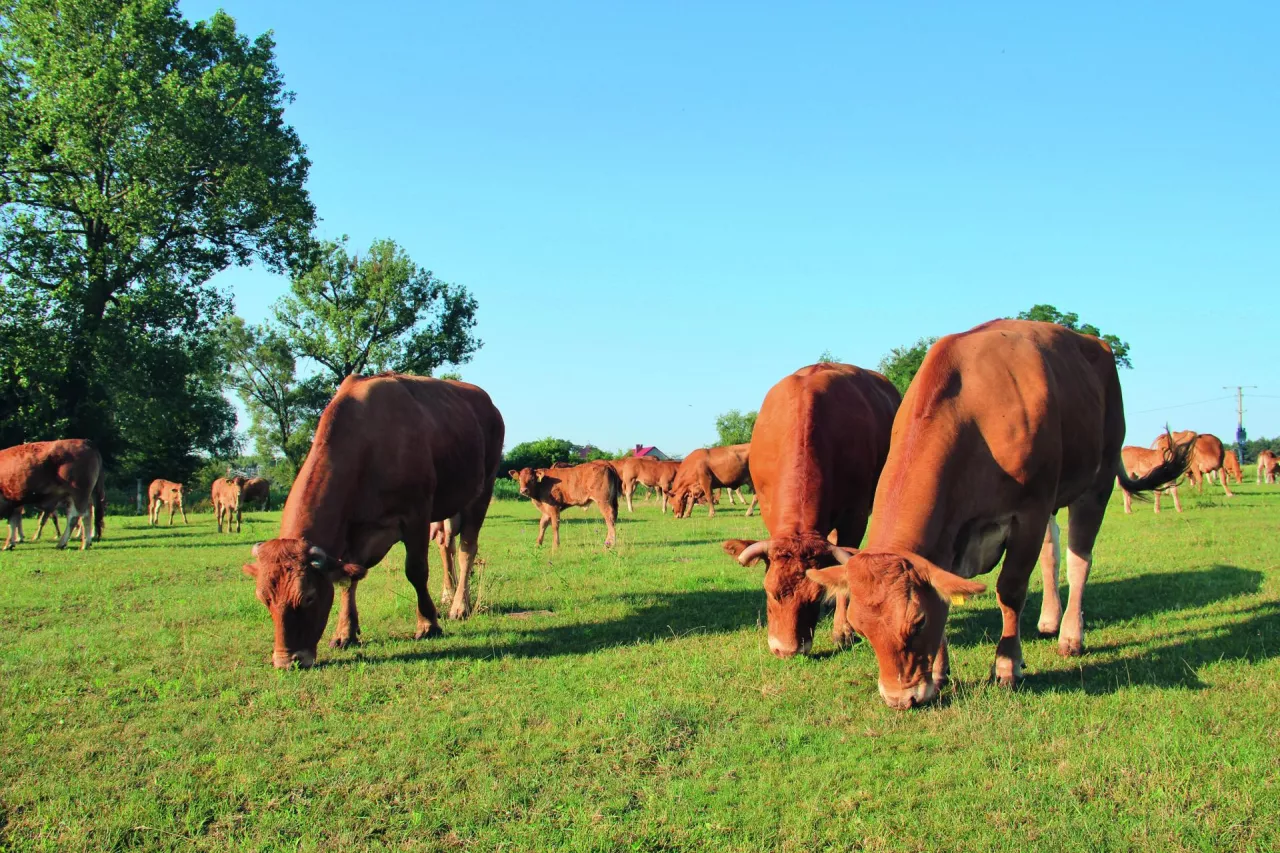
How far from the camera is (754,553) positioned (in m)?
7.16

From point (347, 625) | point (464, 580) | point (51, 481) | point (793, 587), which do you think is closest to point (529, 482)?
point (51, 481)

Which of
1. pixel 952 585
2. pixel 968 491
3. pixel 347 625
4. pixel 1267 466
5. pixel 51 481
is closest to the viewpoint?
pixel 952 585

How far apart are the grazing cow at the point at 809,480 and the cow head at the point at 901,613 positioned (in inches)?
→ 43.7

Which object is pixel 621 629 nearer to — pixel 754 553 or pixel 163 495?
pixel 754 553

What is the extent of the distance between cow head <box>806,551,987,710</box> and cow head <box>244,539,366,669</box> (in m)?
4.25

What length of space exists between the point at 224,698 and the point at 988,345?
6.58 metres

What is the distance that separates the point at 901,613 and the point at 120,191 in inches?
1260

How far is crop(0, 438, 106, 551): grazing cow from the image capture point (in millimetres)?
19500

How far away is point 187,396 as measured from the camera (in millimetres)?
32062

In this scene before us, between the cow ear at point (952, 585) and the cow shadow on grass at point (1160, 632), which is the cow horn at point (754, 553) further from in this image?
the cow shadow on grass at point (1160, 632)

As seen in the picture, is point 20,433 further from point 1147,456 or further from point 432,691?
point 1147,456

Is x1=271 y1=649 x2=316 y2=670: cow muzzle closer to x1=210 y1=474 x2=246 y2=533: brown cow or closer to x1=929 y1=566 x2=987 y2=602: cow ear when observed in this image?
x1=929 y1=566 x2=987 y2=602: cow ear

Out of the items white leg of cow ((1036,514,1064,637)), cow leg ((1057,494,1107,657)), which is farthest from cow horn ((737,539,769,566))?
cow leg ((1057,494,1107,657))

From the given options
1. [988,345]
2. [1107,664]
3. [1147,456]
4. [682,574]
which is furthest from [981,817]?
[1147,456]
